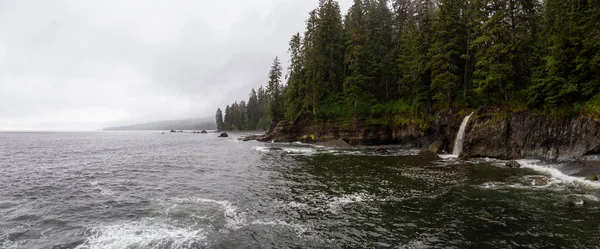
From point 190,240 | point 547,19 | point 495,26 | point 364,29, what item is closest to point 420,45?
point 495,26

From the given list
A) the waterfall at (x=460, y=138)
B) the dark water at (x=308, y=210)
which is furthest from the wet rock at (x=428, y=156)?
the dark water at (x=308, y=210)

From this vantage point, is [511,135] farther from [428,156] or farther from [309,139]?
[309,139]

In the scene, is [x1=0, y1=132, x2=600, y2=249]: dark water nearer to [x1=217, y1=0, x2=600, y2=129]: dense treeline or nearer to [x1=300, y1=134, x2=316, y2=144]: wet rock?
[x1=217, y1=0, x2=600, y2=129]: dense treeline

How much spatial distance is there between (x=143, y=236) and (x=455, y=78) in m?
43.2

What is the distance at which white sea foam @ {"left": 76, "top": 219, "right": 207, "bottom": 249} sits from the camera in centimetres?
1152

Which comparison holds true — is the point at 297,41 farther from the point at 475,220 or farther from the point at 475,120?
the point at 475,220

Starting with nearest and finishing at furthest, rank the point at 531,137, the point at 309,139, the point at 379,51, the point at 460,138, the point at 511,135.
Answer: the point at 531,137 → the point at 511,135 → the point at 460,138 → the point at 309,139 → the point at 379,51

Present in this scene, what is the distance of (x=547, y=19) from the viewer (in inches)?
1380

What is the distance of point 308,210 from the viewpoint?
15734 millimetres

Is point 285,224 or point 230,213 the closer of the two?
point 285,224

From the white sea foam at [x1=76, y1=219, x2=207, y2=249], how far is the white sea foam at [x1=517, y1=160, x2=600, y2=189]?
24.2 metres

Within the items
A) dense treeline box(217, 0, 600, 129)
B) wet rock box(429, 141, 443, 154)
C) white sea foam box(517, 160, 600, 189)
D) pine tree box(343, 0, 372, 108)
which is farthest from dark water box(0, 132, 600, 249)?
pine tree box(343, 0, 372, 108)

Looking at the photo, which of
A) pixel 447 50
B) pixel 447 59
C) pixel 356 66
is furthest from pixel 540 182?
pixel 356 66

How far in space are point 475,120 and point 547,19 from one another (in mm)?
15123
